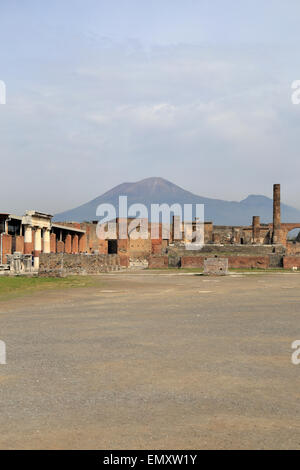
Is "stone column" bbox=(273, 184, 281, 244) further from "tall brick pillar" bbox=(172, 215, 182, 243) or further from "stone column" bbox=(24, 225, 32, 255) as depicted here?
"stone column" bbox=(24, 225, 32, 255)

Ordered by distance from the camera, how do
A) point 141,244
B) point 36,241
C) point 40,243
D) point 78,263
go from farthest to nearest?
1. point 141,244
2. point 40,243
3. point 36,241
4. point 78,263

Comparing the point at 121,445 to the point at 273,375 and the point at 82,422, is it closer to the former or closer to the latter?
the point at 82,422

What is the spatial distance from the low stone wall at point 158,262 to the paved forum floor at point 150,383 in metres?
35.9

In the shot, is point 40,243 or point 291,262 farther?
point 40,243

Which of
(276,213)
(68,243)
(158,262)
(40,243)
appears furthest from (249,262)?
(68,243)

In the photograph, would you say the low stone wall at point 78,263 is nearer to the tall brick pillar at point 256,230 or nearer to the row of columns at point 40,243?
the row of columns at point 40,243

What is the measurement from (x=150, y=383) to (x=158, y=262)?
42039 mm

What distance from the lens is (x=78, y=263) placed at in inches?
1540

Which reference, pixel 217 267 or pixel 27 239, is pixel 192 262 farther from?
pixel 27 239

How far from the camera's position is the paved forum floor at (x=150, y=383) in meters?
4.03

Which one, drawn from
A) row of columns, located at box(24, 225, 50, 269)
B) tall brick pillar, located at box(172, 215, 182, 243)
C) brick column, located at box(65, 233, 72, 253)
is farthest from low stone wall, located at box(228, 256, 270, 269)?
brick column, located at box(65, 233, 72, 253)

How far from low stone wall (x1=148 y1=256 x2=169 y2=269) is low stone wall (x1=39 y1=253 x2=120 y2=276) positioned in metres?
5.77
